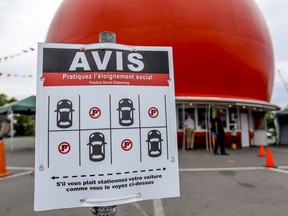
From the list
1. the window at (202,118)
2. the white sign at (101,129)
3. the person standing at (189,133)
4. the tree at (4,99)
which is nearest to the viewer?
the white sign at (101,129)

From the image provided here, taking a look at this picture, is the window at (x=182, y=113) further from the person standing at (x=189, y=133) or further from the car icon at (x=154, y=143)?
the car icon at (x=154, y=143)

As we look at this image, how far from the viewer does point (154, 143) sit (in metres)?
1.41

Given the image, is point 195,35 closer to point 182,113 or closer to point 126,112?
point 182,113

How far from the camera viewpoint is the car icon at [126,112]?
139 centimetres

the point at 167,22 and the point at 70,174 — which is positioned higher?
the point at 167,22

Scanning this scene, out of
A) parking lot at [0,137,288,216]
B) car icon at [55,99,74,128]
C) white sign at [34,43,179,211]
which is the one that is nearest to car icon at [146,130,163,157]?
→ white sign at [34,43,179,211]

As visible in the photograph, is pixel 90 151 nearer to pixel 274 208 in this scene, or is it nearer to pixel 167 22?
pixel 274 208

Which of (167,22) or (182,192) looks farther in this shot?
(167,22)

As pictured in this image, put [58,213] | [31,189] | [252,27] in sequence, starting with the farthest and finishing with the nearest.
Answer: [252,27]
[31,189]
[58,213]

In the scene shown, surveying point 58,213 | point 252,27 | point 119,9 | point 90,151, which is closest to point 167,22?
point 119,9

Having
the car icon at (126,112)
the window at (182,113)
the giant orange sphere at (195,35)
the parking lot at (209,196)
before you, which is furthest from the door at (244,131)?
the car icon at (126,112)

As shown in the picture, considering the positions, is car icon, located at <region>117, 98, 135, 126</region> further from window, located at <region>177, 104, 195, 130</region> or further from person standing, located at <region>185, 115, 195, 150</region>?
window, located at <region>177, 104, 195, 130</region>

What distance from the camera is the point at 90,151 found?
52.2 inches

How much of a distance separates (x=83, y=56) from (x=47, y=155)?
643 millimetres
